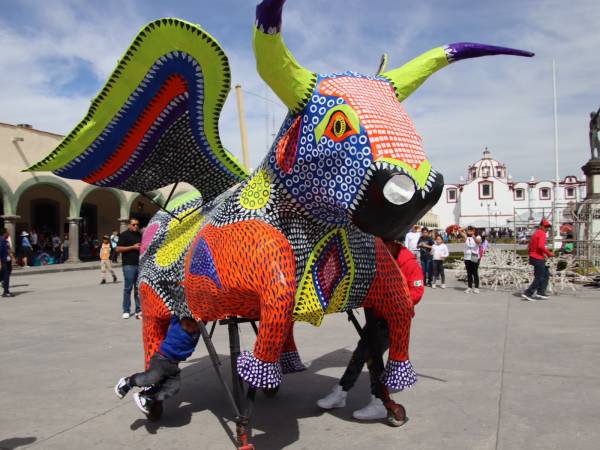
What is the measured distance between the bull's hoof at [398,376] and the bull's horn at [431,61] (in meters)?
1.56

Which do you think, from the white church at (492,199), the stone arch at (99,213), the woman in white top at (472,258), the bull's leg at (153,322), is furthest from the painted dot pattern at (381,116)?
the white church at (492,199)

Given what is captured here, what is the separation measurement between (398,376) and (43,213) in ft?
73.2

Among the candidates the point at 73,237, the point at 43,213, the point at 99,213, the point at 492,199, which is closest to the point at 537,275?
the point at 73,237

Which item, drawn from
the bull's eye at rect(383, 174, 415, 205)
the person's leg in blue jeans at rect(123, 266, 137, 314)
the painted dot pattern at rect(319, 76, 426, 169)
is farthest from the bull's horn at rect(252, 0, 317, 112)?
the person's leg in blue jeans at rect(123, 266, 137, 314)

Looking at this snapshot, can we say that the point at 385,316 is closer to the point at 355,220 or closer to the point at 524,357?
the point at 355,220

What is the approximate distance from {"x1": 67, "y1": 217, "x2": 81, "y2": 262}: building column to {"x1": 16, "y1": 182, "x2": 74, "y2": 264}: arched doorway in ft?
3.74

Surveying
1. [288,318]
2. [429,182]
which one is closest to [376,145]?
[429,182]

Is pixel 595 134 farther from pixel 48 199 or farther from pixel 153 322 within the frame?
pixel 48 199

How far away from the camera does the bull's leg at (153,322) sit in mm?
3562

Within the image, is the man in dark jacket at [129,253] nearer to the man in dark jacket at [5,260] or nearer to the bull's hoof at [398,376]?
the man in dark jacket at [5,260]

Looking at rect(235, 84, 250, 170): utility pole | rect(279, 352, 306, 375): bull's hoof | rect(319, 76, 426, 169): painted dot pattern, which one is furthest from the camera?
rect(235, 84, 250, 170): utility pole

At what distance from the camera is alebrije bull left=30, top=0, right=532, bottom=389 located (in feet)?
8.29

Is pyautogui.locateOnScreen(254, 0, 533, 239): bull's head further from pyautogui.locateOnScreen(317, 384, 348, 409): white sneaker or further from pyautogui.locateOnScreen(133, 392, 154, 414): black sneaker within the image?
pyautogui.locateOnScreen(133, 392, 154, 414): black sneaker

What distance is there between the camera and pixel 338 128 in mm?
2613
